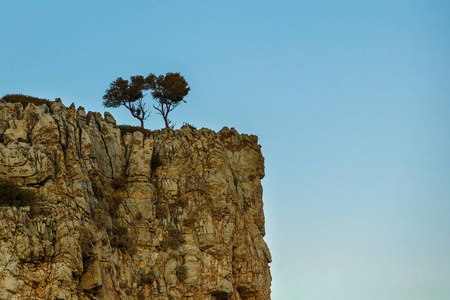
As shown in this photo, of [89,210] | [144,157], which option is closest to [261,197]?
[144,157]

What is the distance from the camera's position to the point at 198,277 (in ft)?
197

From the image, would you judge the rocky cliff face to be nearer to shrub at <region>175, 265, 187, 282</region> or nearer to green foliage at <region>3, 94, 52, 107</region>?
shrub at <region>175, 265, 187, 282</region>

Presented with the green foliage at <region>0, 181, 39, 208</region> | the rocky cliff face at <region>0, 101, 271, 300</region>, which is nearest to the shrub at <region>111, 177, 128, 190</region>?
the rocky cliff face at <region>0, 101, 271, 300</region>

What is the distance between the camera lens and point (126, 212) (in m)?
60.2

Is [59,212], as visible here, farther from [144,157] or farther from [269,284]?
[269,284]

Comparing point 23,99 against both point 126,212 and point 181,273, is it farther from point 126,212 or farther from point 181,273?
point 181,273

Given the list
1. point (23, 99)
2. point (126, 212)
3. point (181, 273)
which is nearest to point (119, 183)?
point (126, 212)

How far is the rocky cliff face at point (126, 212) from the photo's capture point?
156ft

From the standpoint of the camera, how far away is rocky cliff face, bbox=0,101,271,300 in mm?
47688

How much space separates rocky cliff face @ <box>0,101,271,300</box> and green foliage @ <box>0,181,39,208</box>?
514 millimetres

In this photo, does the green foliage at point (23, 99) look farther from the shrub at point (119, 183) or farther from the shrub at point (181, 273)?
the shrub at point (181, 273)

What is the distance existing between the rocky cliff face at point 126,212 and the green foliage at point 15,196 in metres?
0.51

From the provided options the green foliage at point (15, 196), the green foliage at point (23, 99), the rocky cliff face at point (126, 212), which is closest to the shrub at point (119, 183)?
the rocky cliff face at point (126, 212)

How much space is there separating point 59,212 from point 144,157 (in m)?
14.8
